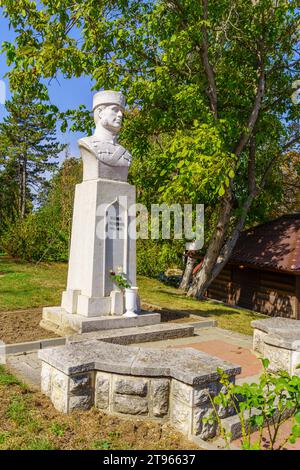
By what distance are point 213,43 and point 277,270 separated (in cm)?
786

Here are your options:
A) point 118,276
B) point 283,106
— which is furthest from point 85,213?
point 283,106

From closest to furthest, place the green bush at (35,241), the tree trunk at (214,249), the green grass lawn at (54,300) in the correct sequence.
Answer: the green grass lawn at (54,300) → the tree trunk at (214,249) → the green bush at (35,241)

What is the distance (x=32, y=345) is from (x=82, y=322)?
2.81 ft

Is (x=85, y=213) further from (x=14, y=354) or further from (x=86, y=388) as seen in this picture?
(x=86, y=388)

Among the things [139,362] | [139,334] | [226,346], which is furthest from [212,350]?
[139,362]

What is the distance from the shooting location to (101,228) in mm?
6934

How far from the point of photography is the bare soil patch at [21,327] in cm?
622

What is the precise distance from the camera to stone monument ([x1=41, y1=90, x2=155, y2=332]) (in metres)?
6.84

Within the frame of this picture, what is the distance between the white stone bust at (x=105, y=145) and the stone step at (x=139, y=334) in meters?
2.84

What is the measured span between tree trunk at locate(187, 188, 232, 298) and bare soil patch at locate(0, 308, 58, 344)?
6898 millimetres

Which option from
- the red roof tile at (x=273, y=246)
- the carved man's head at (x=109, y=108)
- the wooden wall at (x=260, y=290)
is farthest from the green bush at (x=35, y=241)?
the carved man's head at (x=109, y=108)

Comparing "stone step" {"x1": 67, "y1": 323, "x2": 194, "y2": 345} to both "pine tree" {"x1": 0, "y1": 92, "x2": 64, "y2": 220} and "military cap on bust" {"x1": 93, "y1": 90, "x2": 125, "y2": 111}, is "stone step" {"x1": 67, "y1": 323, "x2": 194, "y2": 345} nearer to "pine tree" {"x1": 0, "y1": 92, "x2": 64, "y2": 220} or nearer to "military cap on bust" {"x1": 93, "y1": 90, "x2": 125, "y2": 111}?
"military cap on bust" {"x1": 93, "y1": 90, "x2": 125, "y2": 111}

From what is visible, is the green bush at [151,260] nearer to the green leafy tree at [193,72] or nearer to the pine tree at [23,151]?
the green leafy tree at [193,72]

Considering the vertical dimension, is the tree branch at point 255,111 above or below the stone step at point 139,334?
above
